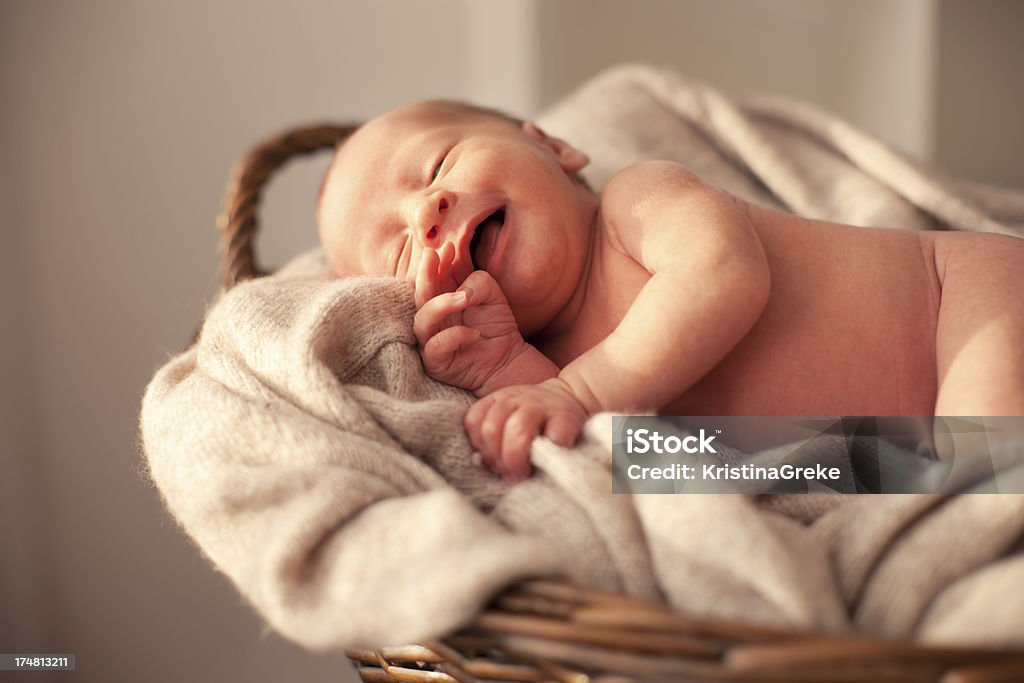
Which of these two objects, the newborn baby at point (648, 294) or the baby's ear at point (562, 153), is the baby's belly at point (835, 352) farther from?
the baby's ear at point (562, 153)

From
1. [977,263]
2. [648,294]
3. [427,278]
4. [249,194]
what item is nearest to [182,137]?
[249,194]

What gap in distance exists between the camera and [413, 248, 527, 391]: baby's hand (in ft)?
2.45

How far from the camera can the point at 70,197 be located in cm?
139

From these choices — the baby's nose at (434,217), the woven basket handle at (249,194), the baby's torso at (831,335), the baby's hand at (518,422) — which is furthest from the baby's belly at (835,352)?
the woven basket handle at (249,194)

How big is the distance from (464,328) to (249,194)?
0.44 m

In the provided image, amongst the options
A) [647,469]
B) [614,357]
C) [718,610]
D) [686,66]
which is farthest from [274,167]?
[686,66]

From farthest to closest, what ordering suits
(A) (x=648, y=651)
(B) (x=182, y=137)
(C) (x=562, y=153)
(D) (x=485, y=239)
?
(B) (x=182, y=137), (C) (x=562, y=153), (D) (x=485, y=239), (A) (x=648, y=651)

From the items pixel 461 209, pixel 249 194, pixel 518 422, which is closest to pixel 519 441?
pixel 518 422

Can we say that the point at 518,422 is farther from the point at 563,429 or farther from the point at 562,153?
the point at 562,153

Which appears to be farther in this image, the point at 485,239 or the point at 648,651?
the point at 485,239

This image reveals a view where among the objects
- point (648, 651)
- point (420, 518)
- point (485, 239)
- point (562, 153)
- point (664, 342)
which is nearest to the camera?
point (648, 651)

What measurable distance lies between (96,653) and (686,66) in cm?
144

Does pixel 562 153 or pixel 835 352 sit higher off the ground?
pixel 562 153

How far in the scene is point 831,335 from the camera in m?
0.77
